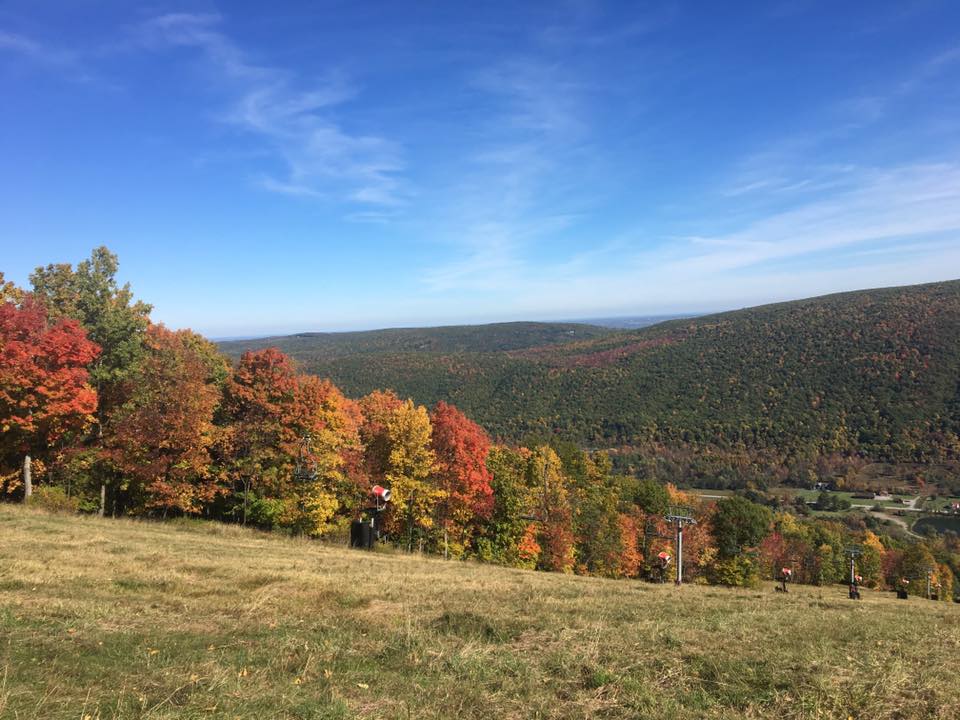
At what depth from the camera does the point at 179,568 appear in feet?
49.5

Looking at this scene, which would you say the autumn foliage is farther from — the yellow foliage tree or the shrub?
the yellow foliage tree

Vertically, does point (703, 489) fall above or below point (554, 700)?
below

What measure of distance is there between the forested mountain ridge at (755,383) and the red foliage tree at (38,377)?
345 feet

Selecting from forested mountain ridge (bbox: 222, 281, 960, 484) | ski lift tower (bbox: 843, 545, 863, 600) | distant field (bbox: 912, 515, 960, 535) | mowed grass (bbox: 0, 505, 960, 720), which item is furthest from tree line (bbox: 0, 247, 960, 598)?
distant field (bbox: 912, 515, 960, 535)

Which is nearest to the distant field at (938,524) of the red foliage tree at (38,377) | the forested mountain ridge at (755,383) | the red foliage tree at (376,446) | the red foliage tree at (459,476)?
the forested mountain ridge at (755,383)

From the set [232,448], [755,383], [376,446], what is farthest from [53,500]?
[755,383]

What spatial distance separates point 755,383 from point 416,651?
151893 millimetres

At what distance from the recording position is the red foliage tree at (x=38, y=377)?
2502 cm

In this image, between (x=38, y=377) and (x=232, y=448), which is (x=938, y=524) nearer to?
(x=232, y=448)

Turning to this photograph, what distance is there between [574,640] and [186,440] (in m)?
25.0

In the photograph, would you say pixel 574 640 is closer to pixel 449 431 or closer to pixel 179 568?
pixel 179 568

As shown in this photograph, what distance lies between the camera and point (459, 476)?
35594mm

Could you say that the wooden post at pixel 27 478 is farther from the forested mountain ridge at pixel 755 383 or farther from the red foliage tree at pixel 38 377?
the forested mountain ridge at pixel 755 383

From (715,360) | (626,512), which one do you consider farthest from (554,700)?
(715,360)
